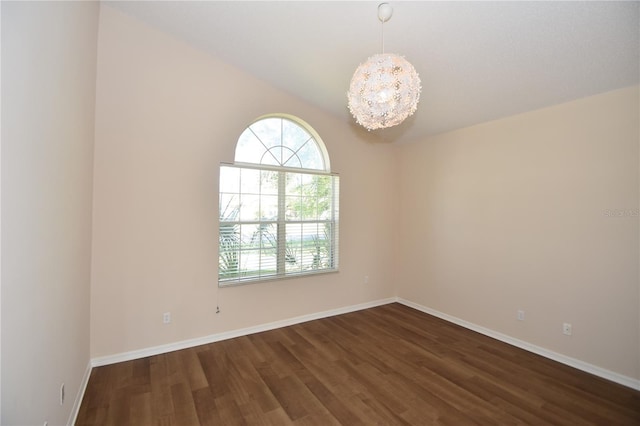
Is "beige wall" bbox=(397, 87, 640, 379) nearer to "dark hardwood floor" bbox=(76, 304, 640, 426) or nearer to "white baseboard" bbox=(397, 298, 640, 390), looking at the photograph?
"white baseboard" bbox=(397, 298, 640, 390)

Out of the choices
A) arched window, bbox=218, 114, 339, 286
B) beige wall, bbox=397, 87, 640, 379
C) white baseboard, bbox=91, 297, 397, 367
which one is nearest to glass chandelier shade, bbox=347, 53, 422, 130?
arched window, bbox=218, 114, 339, 286

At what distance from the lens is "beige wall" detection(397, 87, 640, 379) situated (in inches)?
93.7

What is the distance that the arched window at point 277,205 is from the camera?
10.6 ft

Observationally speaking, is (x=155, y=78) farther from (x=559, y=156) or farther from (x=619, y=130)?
(x=619, y=130)

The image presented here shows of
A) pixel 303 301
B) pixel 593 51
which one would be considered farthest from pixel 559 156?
pixel 303 301

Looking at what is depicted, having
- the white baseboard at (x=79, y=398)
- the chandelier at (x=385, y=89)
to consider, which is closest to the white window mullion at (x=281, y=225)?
the chandelier at (x=385, y=89)

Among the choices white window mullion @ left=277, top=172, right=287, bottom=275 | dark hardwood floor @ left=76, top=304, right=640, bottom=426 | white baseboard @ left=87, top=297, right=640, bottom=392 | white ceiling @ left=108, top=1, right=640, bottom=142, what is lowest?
dark hardwood floor @ left=76, top=304, right=640, bottom=426

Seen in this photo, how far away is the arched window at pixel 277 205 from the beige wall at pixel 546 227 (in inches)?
63.2

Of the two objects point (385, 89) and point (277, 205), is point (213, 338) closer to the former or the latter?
point (277, 205)

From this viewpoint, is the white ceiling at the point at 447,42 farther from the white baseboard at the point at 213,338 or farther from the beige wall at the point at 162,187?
the white baseboard at the point at 213,338

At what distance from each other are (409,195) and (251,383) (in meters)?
3.35

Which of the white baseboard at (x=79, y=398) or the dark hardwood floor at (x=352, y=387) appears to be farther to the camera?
the dark hardwood floor at (x=352, y=387)

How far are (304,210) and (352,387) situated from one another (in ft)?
7.16

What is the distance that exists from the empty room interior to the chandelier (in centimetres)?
2
